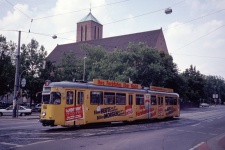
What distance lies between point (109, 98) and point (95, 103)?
1684mm

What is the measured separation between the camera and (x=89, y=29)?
8938cm

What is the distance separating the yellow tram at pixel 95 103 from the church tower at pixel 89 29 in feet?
211

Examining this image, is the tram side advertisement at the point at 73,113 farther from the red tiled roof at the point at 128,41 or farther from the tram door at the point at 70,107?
the red tiled roof at the point at 128,41

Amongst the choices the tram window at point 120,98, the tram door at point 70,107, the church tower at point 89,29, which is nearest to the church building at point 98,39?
the church tower at point 89,29

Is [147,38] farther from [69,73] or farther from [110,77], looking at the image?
[110,77]

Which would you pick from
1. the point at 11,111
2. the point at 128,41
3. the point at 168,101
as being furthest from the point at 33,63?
the point at 168,101

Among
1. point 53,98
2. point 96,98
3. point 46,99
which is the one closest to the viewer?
point 53,98

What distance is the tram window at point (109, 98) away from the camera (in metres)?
19.8

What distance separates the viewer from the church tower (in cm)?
8831

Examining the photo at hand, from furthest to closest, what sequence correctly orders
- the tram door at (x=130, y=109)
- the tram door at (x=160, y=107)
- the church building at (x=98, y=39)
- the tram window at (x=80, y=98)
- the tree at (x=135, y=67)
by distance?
the church building at (x=98, y=39) < the tree at (x=135, y=67) < the tram door at (x=160, y=107) < the tram door at (x=130, y=109) < the tram window at (x=80, y=98)

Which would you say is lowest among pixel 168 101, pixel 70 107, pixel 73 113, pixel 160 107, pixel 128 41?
pixel 73 113

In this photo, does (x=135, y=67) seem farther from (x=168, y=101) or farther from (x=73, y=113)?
(x=73, y=113)

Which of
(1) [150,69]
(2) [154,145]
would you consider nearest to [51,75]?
(1) [150,69]

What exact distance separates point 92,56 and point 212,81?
99.7m
